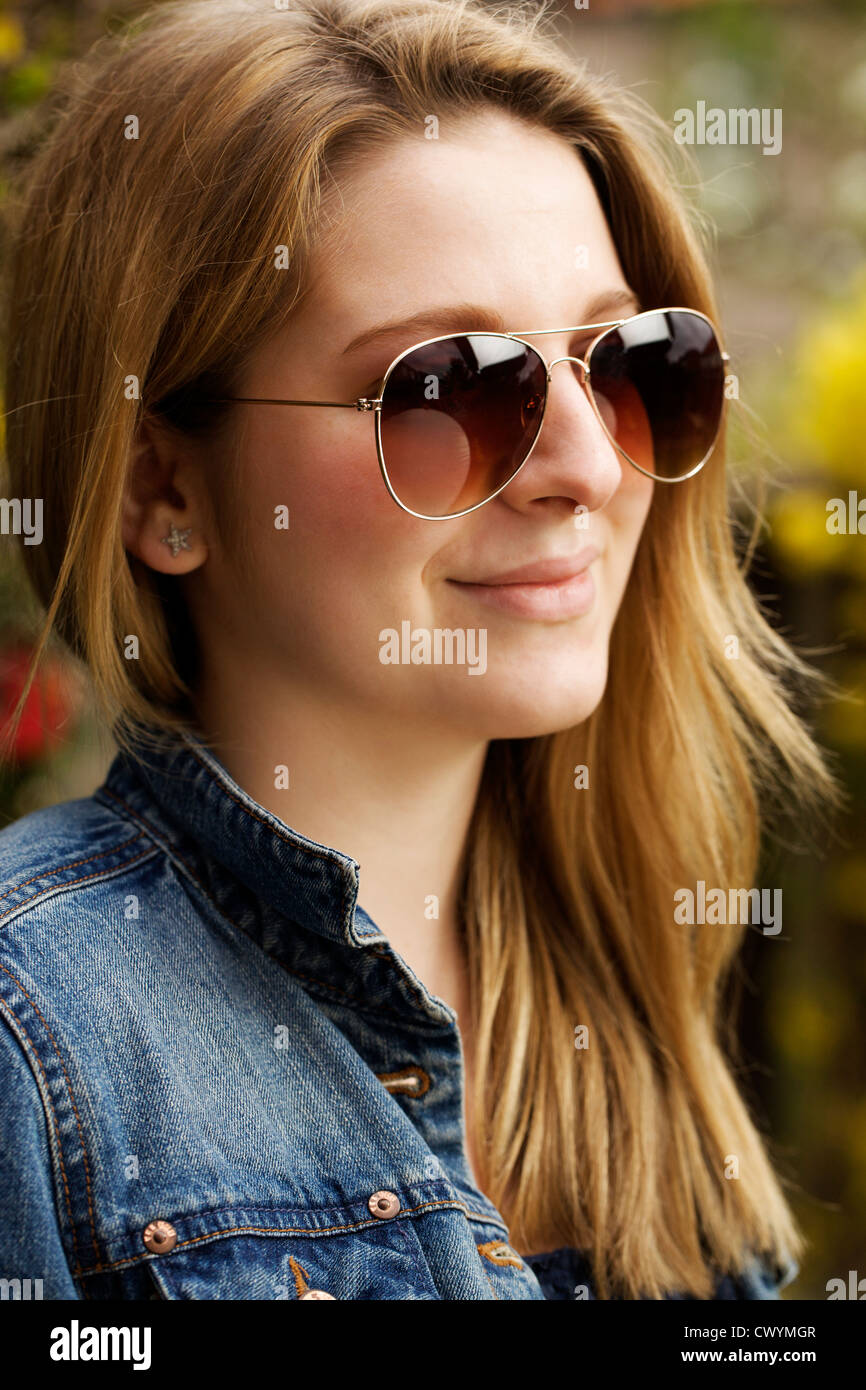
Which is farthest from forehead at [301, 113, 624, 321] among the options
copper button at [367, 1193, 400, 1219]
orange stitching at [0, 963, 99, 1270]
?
copper button at [367, 1193, 400, 1219]

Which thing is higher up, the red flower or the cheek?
the cheek

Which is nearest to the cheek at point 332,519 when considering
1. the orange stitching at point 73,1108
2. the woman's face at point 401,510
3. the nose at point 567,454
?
the woman's face at point 401,510

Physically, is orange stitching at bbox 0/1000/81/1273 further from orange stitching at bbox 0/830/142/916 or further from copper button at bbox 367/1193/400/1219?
copper button at bbox 367/1193/400/1219

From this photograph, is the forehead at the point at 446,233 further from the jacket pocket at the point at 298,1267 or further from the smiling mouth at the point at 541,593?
the jacket pocket at the point at 298,1267

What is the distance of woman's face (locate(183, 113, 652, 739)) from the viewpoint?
47.0 inches

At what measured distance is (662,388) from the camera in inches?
54.7

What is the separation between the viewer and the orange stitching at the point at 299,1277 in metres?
1.09

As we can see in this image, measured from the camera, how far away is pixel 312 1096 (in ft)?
3.85

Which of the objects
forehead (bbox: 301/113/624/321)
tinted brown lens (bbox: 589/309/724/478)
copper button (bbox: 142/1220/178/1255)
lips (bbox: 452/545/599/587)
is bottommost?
copper button (bbox: 142/1220/178/1255)

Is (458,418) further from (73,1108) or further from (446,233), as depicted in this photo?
(73,1108)

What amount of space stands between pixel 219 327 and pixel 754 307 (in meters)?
2.45

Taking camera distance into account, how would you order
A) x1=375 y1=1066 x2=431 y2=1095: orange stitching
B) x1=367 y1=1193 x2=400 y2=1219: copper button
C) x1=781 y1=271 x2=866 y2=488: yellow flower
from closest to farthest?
x1=367 y1=1193 x2=400 y2=1219: copper button
x1=375 y1=1066 x2=431 y2=1095: orange stitching
x1=781 y1=271 x2=866 y2=488: yellow flower

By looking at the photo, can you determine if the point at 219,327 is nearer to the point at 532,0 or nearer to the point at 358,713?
the point at 358,713

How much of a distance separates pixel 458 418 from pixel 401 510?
107 mm
